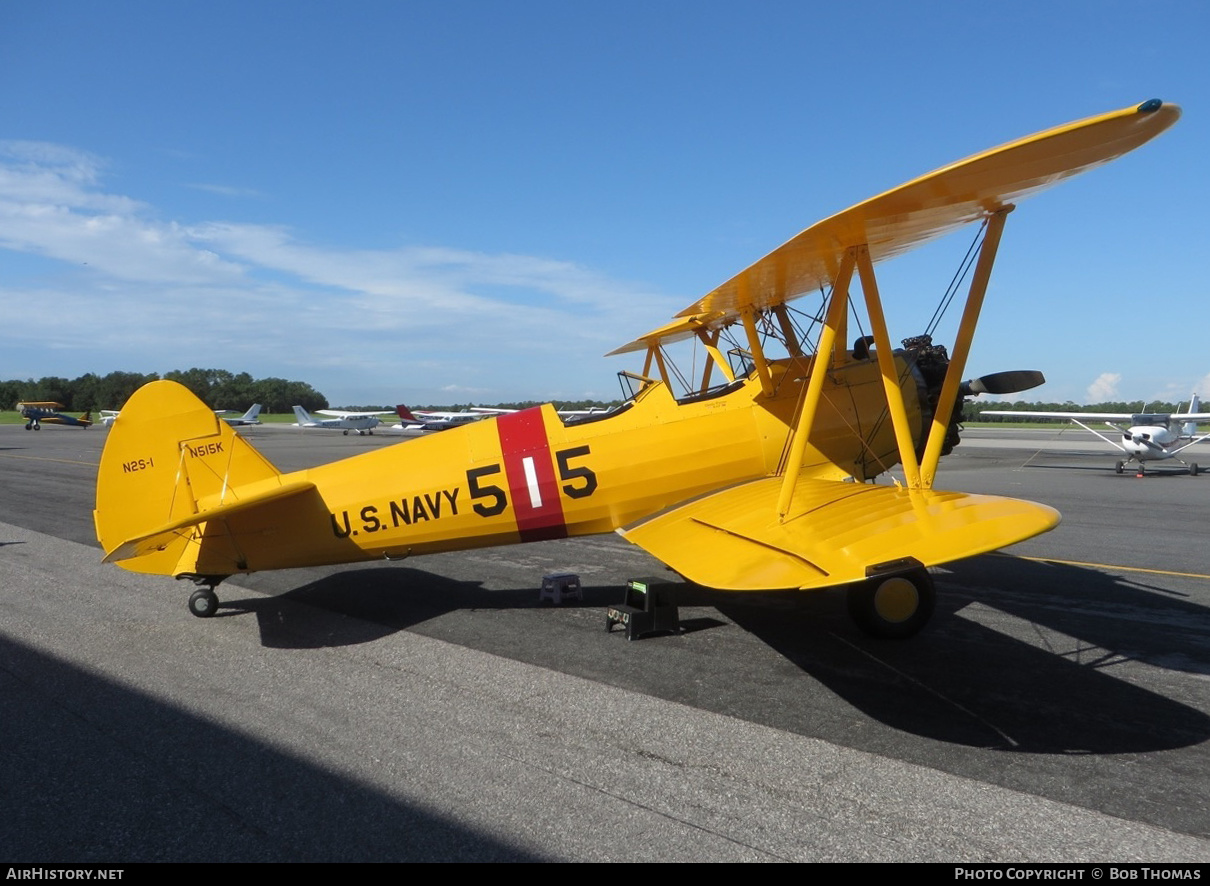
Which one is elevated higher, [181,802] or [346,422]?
[346,422]

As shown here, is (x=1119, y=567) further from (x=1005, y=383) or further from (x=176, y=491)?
(x=176, y=491)

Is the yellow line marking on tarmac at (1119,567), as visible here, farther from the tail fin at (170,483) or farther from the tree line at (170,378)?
the tree line at (170,378)

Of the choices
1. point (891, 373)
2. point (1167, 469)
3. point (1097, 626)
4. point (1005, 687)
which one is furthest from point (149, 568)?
Result: point (1167, 469)

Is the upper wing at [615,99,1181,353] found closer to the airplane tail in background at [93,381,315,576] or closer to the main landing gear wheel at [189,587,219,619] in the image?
the airplane tail in background at [93,381,315,576]

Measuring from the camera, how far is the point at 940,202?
492 centimetres

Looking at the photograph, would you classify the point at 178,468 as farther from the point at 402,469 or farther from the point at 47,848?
the point at 47,848

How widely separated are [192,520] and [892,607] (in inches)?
218

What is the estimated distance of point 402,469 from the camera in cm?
650

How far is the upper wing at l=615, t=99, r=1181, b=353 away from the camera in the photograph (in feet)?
12.5

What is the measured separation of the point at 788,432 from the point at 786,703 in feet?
9.01

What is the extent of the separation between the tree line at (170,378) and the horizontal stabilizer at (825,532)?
9832 cm

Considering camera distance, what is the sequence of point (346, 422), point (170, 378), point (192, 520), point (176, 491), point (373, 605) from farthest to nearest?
point (170, 378), point (346, 422), point (373, 605), point (176, 491), point (192, 520)

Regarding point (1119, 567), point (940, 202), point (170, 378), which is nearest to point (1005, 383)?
point (940, 202)

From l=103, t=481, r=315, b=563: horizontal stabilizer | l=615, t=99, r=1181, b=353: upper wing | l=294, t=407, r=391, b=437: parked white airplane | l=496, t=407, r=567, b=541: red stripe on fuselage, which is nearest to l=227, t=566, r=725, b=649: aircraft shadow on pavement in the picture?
l=496, t=407, r=567, b=541: red stripe on fuselage
